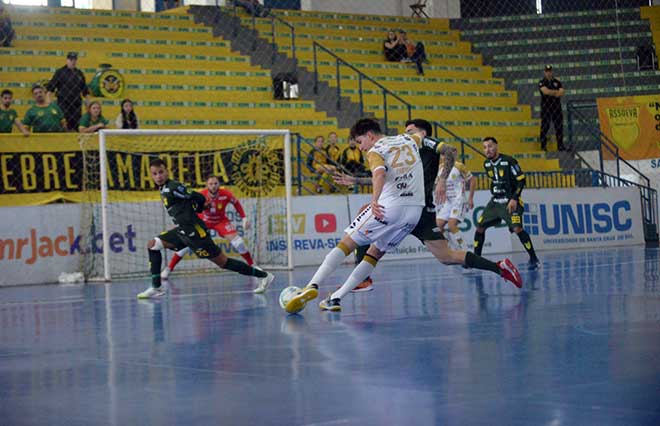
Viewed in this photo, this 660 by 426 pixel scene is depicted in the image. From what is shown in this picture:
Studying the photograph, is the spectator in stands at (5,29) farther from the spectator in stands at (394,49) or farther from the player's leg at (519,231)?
the player's leg at (519,231)

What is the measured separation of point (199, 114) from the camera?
25.2m

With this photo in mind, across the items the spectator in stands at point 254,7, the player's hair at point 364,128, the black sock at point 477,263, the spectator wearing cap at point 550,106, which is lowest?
the black sock at point 477,263

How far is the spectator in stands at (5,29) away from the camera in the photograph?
79.9 feet

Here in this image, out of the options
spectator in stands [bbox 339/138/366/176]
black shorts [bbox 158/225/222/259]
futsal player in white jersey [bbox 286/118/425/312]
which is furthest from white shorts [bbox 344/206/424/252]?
spectator in stands [bbox 339/138/366/176]

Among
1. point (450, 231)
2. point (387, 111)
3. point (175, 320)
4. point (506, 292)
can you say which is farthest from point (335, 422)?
point (387, 111)

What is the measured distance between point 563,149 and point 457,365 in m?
22.8

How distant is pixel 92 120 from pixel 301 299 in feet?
38.5

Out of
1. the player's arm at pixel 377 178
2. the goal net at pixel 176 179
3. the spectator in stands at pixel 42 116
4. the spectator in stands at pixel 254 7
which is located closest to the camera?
the player's arm at pixel 377 178

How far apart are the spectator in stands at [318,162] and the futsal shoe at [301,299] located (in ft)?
40.8

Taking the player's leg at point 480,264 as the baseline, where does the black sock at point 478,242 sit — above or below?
above

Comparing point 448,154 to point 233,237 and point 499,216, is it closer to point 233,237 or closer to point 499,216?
point 499,216

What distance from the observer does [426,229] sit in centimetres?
1127

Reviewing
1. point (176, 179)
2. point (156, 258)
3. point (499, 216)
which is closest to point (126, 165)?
point (176, 179)

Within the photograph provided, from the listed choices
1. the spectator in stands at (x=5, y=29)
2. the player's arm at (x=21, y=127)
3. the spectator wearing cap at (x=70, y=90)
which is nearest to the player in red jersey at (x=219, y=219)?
the player's arm at (x=21, y=127)
